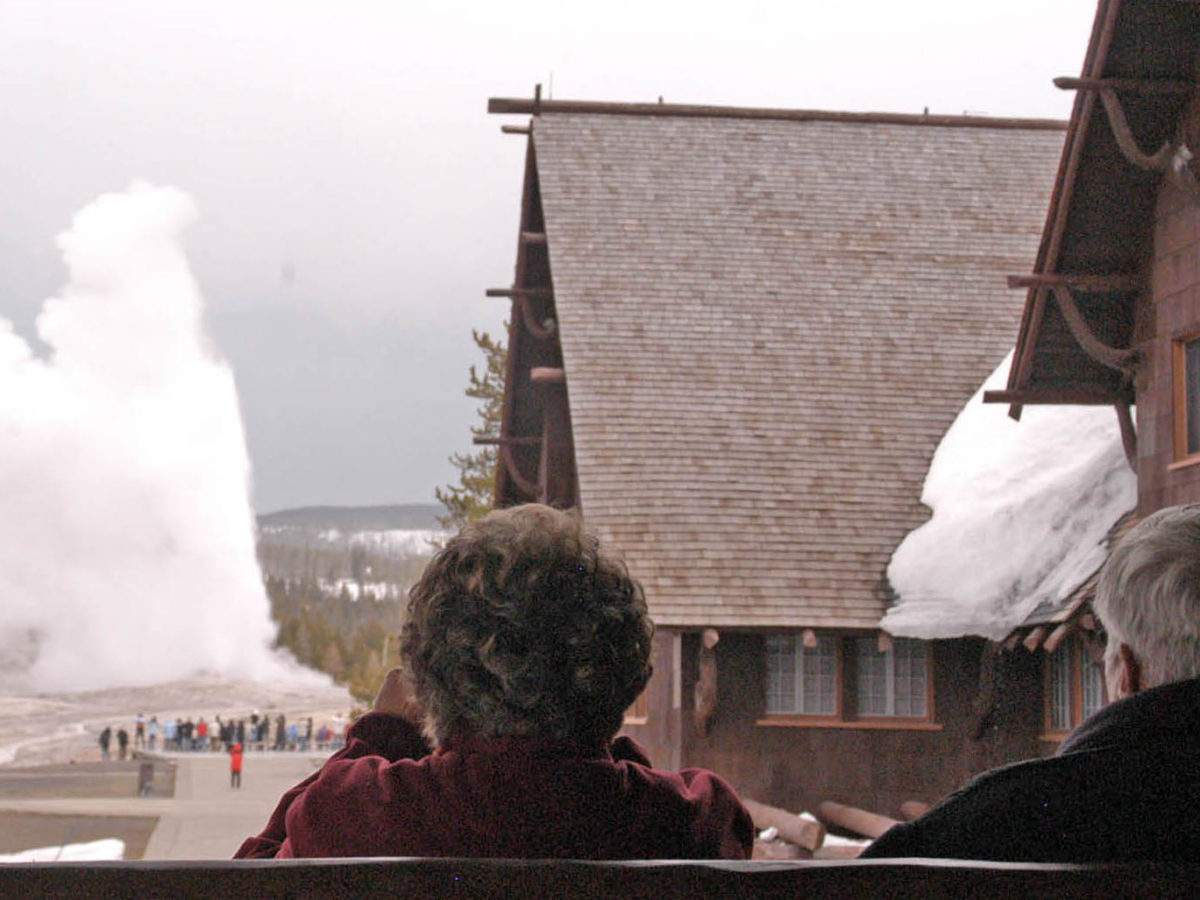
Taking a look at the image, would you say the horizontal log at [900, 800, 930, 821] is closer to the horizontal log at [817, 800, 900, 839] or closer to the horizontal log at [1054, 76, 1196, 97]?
the horizontal log at [817, 800, 900, 839]

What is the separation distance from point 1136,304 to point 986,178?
381 inches

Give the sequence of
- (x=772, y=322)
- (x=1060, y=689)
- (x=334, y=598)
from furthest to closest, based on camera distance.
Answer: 1. (x=334, y=598)
2. (x=772, y=322)
3. (x=1060, y=689)

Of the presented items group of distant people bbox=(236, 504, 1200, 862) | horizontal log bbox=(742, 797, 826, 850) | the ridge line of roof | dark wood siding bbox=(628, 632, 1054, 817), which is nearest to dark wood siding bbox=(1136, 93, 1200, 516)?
horizontal log bbox=(742, 797, 826, 850)

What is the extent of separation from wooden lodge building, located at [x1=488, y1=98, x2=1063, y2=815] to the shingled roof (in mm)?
31

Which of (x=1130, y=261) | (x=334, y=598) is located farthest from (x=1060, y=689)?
(x=334, y=598)

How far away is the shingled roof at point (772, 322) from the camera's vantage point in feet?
51.5

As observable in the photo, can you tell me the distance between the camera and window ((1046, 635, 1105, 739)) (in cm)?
1377

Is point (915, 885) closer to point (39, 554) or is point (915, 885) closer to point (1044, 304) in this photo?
point (1044, 304)

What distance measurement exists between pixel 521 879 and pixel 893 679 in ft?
46.6

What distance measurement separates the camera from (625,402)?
16.8 meters

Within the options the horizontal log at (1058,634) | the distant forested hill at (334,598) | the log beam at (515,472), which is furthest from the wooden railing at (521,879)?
the distant forested hill at (334,598)

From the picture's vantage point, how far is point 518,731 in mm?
2273

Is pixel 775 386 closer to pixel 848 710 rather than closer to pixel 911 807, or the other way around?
Result: pixel 848 710

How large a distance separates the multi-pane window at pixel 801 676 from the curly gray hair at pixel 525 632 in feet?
44.3
